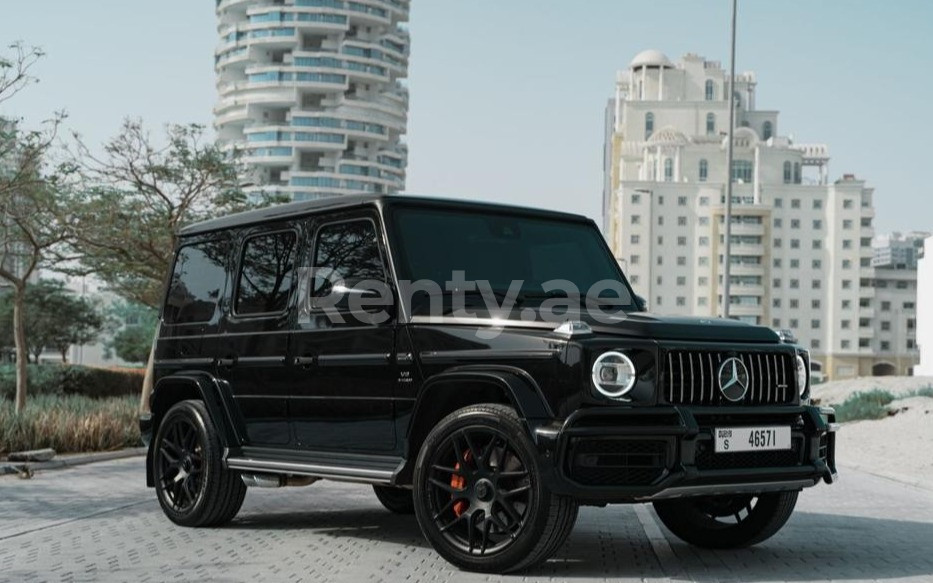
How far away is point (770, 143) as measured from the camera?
6398 inches

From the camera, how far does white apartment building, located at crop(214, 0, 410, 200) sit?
16750 cm

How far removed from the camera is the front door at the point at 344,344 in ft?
26.1

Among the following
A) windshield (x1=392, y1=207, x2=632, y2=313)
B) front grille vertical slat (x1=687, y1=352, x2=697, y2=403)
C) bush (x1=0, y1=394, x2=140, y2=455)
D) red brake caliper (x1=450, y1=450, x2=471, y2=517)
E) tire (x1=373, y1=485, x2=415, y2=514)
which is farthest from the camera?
bush (x1=0, y1=394, x2=140, y2=455)

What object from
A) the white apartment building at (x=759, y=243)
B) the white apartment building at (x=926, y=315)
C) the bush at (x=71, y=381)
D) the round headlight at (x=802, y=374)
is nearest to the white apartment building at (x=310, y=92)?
the white apartment building at (x=759, y=243)

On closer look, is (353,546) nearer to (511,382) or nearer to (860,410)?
(511,382)

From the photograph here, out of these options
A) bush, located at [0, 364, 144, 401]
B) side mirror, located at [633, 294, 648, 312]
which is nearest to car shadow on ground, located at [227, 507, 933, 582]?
side mirror, located at [633, 294, 648, 312]

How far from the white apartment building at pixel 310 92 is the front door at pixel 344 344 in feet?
515

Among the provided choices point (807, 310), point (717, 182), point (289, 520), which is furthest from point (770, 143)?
point (289, 520)

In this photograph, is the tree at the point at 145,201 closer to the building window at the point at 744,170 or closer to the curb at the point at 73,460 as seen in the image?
the curb at the point at 73,460

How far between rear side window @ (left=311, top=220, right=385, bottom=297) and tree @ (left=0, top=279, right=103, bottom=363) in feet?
262

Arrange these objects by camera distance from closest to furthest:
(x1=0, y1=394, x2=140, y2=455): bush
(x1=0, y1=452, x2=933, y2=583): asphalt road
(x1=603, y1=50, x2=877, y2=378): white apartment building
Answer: (x1=0, y1=452, x2=933, y2=583): asphalt road
(x1=0, y1=394, x2=140, y2=455): bush
(x1=603, y1=50, x2=877, y2=378): white apartment building

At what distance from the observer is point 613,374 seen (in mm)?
6895

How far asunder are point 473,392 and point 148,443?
3779 millimetres

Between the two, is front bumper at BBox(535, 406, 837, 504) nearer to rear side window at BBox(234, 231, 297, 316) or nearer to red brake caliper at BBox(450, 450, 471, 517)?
red brake caliper at BBox(450, 450, 471, 517)
